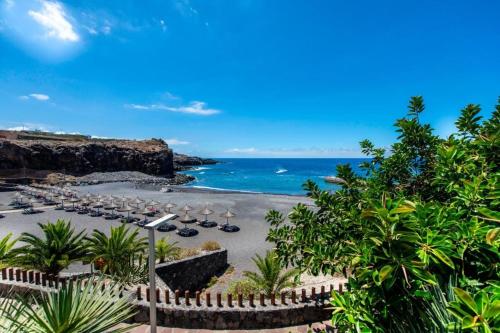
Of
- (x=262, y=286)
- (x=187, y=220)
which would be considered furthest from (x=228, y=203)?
(x=262, y=286)

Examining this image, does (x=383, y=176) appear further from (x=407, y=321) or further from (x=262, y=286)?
(x=262, y=286)

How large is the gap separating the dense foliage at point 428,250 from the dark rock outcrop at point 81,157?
72803 millimetres

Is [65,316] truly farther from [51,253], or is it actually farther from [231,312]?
[51,253]

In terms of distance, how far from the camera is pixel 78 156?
69875 mm

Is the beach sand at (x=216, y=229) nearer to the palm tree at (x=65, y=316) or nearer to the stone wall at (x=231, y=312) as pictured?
the stone wall at (x=231, y=312)

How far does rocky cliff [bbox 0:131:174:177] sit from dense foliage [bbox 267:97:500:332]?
72.7 m

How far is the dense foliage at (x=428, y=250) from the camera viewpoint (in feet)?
6.28

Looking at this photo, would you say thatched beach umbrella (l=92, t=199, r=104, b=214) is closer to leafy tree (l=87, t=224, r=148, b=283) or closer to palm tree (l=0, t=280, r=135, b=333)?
leafy tree (l=87, t=224, r=148, b=283)

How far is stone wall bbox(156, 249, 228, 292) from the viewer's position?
10.9 m

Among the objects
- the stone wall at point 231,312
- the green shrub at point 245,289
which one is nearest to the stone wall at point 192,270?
the green shrub at point 245,289

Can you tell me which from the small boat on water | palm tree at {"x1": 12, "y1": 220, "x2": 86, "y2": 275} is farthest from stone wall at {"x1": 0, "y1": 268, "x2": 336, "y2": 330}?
the small boat on water

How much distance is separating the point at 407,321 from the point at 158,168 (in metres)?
87.6

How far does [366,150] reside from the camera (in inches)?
222

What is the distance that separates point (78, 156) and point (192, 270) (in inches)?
2866
